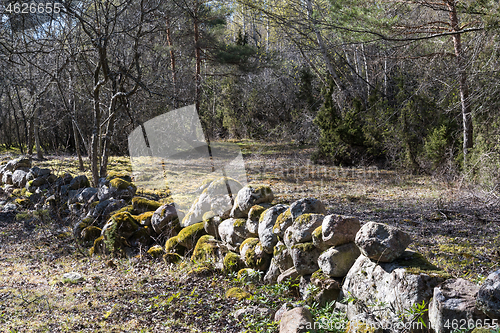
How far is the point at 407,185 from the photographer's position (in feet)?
28.0

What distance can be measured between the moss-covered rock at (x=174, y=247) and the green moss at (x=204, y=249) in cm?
36

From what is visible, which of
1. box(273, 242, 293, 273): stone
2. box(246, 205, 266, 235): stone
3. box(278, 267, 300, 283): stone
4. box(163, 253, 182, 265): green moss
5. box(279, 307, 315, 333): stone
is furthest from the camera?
box(163, 253, 182, 265): green moss

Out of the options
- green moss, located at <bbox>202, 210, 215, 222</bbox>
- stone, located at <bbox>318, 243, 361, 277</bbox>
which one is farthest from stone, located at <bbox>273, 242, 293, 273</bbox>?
green moss, located at <bbox>202, 210, 215, 222</bbox>

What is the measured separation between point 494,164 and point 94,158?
8.21 metres

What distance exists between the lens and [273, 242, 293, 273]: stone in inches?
150

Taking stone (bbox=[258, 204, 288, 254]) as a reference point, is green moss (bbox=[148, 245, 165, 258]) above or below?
below

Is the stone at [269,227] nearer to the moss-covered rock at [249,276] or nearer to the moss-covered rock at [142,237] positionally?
the moss-covered rock at [249,276]

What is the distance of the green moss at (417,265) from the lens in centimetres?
244

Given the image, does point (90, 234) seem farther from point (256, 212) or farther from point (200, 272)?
point (256, 212)

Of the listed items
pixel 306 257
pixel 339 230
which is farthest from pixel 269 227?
pixel 339 230

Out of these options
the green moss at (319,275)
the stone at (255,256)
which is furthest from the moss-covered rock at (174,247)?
the green moss at (319,275)

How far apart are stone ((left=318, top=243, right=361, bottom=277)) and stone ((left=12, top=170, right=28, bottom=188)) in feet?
29.7

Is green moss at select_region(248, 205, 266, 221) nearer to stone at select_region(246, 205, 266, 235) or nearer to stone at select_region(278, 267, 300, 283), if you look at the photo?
stone at select_region(246, 205, 266, 235)

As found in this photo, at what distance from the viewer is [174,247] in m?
5.09
